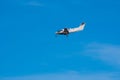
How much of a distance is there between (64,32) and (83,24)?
11223 millimetres

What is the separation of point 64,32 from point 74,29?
40.2ft

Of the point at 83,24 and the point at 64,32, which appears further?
the point at 64,32

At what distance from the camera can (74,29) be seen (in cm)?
9781

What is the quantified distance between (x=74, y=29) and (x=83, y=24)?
22.2ft

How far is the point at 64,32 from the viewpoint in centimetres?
10938

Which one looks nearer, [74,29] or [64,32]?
[74,29]

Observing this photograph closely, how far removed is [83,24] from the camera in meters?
102
